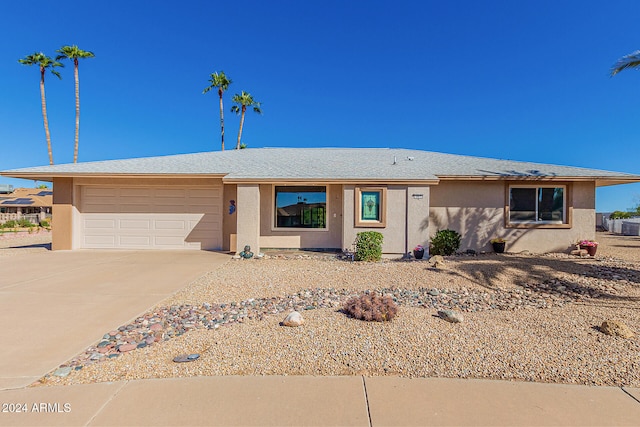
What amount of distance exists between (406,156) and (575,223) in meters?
7.06

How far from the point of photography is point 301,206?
11.9m

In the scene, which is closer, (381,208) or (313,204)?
(381,208)

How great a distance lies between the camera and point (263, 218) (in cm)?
1188

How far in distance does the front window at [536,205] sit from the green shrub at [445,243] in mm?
2749

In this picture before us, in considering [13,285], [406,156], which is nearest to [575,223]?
[406,156]

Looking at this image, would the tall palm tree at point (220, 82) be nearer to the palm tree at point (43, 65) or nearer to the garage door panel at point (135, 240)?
the palm tree at point (43, 65)

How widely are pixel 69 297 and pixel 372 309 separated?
5.86 meters

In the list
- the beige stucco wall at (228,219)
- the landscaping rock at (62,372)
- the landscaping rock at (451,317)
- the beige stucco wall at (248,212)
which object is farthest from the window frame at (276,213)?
the landscaping rock at (62,372)

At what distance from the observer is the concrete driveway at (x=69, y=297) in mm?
3723

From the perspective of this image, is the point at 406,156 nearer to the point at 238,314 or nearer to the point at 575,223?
the point at 575,223

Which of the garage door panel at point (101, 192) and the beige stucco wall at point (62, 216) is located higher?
the garage door panel at point (101, 192)

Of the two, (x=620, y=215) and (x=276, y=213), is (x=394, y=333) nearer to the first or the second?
(x=276, y=213)

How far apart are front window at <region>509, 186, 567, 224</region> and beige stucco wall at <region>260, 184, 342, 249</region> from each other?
663 cm

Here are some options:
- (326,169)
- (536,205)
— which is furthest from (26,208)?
(536,205)
